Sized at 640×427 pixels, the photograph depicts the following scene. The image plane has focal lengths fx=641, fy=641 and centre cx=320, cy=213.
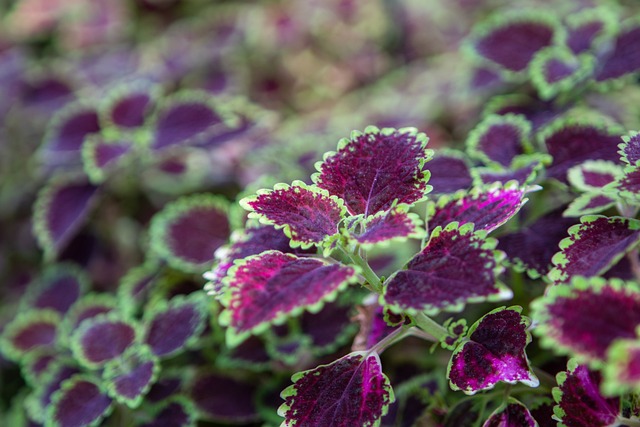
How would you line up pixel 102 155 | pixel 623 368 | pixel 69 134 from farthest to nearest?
pixel 69 134
pixel 102 155
pixel 623 368

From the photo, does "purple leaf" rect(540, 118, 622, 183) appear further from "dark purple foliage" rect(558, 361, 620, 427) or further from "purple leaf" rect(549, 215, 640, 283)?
"dark purple foliage" rect(558, 361, 620, 427)

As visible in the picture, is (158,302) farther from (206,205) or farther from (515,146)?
(515,146)

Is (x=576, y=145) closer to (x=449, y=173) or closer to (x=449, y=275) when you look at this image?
(x=449, y=173)

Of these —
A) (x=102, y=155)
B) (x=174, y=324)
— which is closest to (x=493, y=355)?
(x=174, y=324)

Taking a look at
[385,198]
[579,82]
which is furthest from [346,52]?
[385,198]

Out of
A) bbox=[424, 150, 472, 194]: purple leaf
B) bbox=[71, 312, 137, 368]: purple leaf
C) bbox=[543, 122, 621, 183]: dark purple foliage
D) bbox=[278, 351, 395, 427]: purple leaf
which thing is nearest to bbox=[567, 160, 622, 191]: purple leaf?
bbox=[543, 122, 621, 183]: dark purple foliage

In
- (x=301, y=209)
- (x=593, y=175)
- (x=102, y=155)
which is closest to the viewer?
(x=301, y=209)
